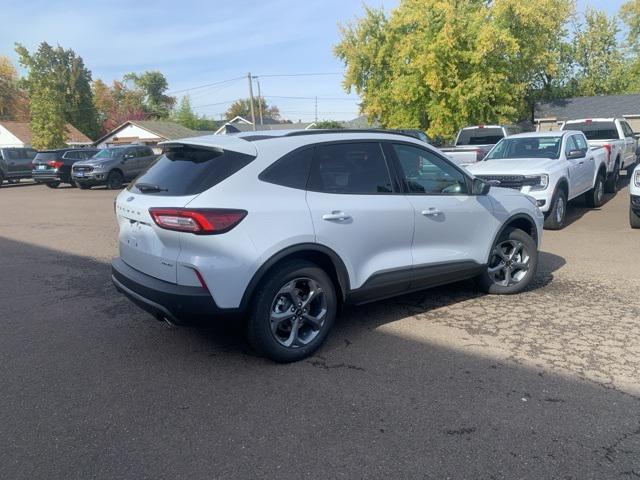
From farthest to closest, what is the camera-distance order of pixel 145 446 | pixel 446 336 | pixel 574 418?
pixel 446 336
pixel 574 418
pixel 145 446

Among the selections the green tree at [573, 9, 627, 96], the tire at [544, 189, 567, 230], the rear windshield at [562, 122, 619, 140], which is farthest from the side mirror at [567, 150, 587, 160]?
the green tree at [573, 9, 627, 96]

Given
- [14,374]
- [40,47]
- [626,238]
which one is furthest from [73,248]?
[40,47]

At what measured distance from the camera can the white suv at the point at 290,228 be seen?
11.9 ft

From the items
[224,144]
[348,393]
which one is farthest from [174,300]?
[348,393]

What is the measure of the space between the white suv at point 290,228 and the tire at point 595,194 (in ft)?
25.4

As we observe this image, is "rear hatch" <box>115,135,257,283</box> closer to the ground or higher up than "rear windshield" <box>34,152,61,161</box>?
closer to the ground

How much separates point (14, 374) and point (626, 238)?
341 inches

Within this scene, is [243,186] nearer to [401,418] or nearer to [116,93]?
[401,418]

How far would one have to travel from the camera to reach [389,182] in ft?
15.1

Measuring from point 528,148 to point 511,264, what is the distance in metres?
5.68

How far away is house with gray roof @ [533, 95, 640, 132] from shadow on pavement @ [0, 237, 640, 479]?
35474 millimetres

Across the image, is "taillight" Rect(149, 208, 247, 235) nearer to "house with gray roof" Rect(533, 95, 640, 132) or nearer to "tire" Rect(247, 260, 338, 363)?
"tire" Rect(247, 260, 338, 363)

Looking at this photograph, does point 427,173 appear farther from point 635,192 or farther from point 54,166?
point 54,166

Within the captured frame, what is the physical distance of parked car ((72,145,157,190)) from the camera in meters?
20.9
